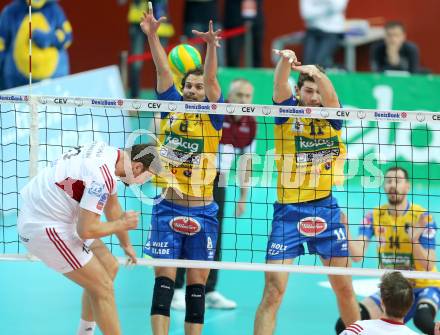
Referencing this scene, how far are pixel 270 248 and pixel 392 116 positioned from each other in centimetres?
139

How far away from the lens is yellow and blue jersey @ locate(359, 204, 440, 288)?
889 centimetres

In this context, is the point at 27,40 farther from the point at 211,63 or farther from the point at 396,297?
the point at 396,297

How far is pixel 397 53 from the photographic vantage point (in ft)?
55.0

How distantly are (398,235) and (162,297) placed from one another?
7.73 feet

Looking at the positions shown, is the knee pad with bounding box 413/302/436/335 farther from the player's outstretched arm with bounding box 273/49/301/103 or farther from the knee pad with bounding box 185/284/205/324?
the player's outstretched arm with bounding box 273/49/301/103

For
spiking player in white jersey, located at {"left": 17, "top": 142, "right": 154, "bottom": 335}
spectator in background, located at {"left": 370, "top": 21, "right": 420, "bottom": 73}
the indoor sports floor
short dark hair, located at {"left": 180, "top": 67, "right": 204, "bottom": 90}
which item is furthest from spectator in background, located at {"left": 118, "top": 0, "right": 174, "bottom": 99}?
spiking player in white jersey, located at {"left": 17, "top": 142, "right": 154, "bottom": 335}

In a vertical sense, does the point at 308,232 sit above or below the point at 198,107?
below

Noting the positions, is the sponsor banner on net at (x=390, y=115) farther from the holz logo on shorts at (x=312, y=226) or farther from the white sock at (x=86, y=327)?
the white sock at (x=86, y=327)

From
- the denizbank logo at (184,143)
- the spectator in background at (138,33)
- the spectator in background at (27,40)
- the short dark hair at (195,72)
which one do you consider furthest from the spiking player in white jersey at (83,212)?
the spectator in background at (138,33)

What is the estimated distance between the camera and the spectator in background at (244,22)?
60.5ft

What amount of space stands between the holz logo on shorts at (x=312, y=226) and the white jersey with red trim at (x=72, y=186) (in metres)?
1.62

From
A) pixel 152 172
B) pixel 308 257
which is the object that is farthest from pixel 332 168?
pixel 308 257

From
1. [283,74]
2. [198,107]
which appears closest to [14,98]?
[198,107]

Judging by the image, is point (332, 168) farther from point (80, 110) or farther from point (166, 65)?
point (80, 110)
